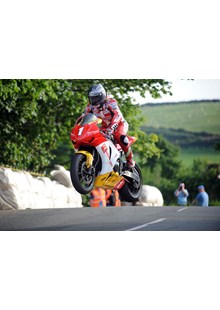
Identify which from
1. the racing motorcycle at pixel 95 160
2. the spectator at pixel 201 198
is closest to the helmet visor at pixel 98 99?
the racing motorcycle at pixel 95 160

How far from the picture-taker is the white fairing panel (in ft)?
31.5

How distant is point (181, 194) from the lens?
11.6 metres

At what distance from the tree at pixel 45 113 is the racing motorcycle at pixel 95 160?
6.38 ft

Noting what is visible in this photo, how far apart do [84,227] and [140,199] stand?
44.5 inches

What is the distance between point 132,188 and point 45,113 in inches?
146

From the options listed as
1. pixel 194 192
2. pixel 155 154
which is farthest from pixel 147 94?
pixel 194 192

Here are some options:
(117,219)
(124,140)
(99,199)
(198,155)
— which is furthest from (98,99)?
(198,155)

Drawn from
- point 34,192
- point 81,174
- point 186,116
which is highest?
point 186,116

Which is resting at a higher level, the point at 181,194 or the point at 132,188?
the point at 132,188

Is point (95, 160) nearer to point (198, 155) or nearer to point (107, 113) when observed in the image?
point (107, 113)

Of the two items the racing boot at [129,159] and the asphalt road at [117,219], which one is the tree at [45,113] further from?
the racing boot at [129,159]

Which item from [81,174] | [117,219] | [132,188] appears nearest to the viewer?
[81,174]

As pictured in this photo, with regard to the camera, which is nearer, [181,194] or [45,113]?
[181,194]
